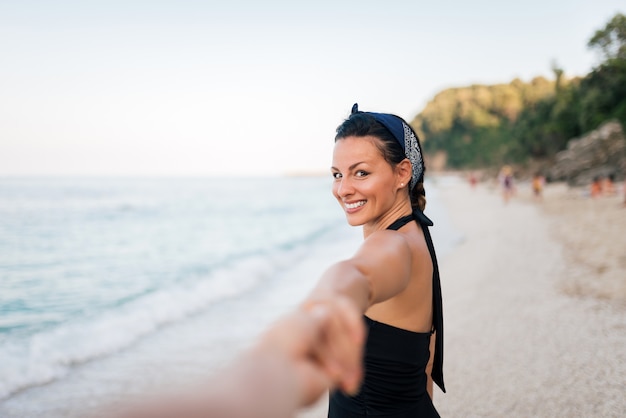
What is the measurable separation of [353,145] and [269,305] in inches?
300

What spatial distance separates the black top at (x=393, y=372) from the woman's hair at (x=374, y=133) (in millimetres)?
265

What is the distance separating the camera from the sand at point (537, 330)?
408 cm

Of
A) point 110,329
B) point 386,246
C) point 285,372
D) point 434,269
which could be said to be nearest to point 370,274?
point 386,246

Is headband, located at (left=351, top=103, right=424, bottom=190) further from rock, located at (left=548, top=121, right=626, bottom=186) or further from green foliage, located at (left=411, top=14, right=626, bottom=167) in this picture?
green foliage, located at (left=411, top=14, right=626, bottom=167)

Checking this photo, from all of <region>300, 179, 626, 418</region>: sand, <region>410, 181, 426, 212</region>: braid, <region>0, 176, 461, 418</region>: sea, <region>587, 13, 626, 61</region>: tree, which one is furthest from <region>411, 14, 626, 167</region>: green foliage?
<region>410, 181, 426, 212</region>: braid

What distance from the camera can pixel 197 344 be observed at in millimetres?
6777

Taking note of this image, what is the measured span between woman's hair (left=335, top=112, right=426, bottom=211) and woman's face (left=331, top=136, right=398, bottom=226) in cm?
2

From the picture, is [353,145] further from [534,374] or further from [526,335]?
[526,335]

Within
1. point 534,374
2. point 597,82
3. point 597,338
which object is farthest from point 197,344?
point 597,82

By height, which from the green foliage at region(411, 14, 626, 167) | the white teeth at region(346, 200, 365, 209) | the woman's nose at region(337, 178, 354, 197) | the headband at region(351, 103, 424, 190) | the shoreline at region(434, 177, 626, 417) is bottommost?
the shoreline at region(434, 177, 626, 417)

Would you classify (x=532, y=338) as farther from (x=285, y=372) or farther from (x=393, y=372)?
(x=285, y=372)

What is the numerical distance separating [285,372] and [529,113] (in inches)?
2922

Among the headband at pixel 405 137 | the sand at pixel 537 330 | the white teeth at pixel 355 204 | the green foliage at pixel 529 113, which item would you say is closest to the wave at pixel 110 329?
the sand at pixel 537 330

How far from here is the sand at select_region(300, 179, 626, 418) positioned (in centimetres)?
408
